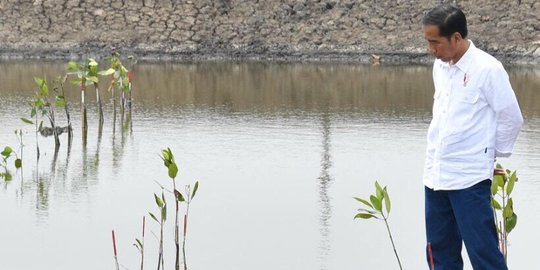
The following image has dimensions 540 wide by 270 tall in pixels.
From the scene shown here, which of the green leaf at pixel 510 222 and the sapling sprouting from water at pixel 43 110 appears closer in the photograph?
the green leaf at pixel 510 222

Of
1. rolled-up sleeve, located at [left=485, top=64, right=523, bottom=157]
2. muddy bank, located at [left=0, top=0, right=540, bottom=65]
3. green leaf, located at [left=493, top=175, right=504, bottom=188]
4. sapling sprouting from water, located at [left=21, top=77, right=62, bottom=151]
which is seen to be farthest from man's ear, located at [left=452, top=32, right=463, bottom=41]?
muddy bank, located at [left=0, top=0, right=540, bottom=65]

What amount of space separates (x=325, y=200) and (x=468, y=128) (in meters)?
6.07

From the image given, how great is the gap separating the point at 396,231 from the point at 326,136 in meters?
6.27

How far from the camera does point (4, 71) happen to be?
2630cm

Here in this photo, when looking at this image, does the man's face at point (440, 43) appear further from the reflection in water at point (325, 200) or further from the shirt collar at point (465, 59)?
the reflection in water at point (325, 200)

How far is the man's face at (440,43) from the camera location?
219 inches

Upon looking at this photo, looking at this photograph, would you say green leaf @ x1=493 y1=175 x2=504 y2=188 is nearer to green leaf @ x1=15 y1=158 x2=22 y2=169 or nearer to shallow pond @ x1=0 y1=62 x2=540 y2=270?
shallow pond @ x1=0 y1=62 x2=540 y2=270

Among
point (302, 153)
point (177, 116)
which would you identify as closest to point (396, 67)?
point (177, 116)

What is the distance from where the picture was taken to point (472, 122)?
5656 millimetres

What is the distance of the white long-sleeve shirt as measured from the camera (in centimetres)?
561

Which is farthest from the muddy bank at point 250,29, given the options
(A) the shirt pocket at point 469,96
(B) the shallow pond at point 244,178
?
(A) the shirt pocket at point 469,96

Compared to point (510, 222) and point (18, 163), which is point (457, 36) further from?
point (18, 163)

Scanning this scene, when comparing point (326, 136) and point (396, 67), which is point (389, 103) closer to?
point (326, 136)

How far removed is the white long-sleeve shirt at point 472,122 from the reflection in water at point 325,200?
3497 millimetres
